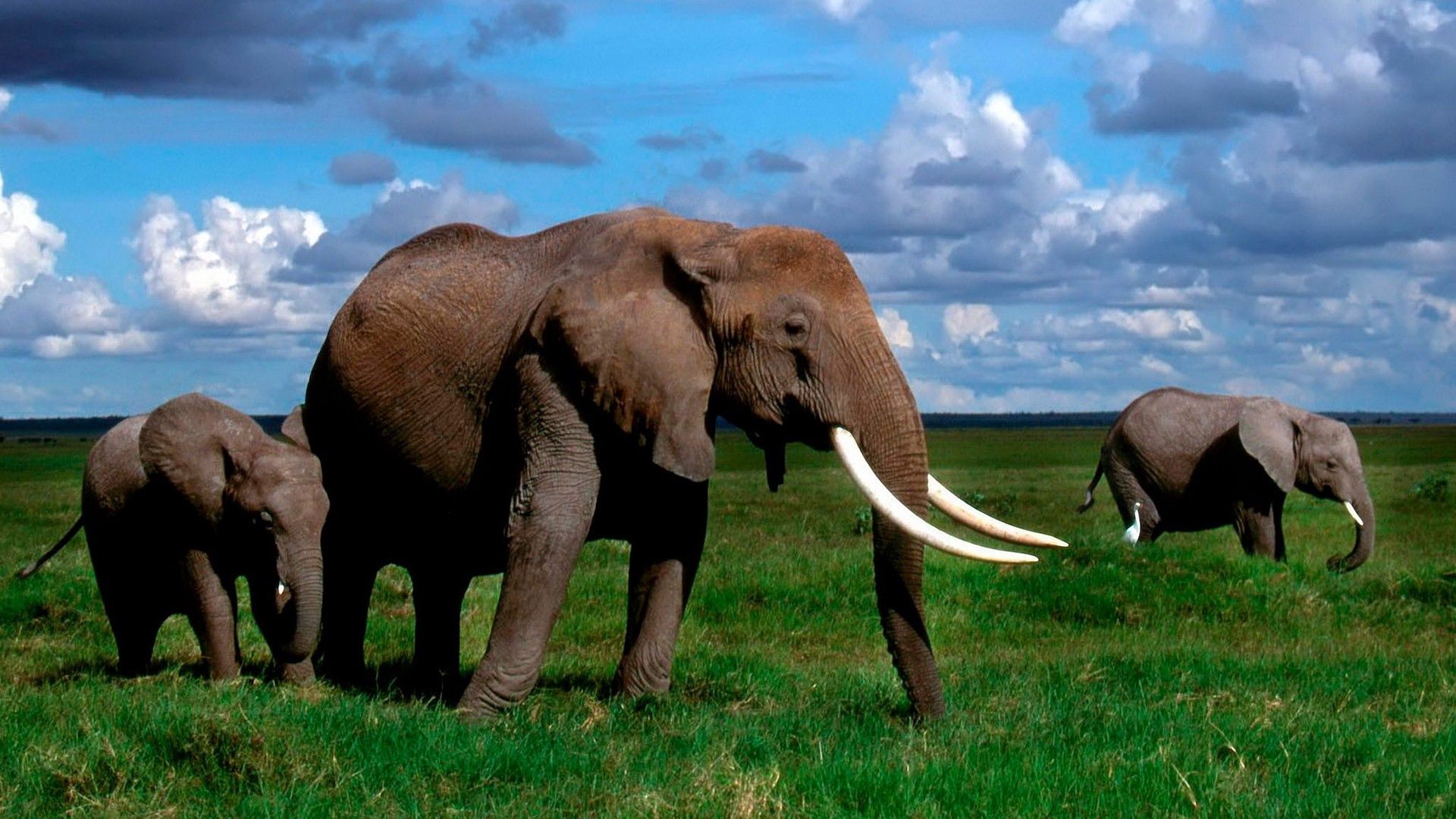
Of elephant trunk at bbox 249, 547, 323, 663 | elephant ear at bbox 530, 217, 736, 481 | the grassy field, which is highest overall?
elephant ear at bbox 530, 217, 736, 481

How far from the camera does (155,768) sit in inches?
264

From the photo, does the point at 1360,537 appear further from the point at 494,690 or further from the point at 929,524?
the point at 494,690

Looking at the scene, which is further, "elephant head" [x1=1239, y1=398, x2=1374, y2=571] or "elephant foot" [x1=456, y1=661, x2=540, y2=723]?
"elephant head" [x1=1239, y1=398, x2=1374, y2=571]

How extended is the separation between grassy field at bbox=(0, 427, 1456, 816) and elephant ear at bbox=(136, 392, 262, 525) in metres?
1.17

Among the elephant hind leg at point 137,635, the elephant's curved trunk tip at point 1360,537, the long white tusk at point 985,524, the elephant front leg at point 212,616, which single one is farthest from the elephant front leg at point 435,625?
the elephant's curved trunk tip at point 1360,537

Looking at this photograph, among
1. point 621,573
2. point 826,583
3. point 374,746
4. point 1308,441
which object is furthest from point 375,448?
point 1308,441

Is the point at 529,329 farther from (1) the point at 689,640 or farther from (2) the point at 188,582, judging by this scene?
(1) the point at 689,640

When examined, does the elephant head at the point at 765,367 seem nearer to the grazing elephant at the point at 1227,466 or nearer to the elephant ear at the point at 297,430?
the elephant ear at the point at 297,430

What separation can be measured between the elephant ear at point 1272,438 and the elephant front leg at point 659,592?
43.6ft

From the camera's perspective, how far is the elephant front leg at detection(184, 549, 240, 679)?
1060cm

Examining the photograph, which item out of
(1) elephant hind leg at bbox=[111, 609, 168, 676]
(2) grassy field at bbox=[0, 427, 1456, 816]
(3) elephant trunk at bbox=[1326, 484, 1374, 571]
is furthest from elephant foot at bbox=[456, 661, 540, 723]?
(3) elephant trunk at bbox=[1326, 484, 1374, 571]

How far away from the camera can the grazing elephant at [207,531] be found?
404 inches

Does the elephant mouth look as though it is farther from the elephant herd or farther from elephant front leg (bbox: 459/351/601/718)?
elephant front leg (bbox: 459/351/601/718)

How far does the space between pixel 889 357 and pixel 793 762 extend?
2.02 meters
